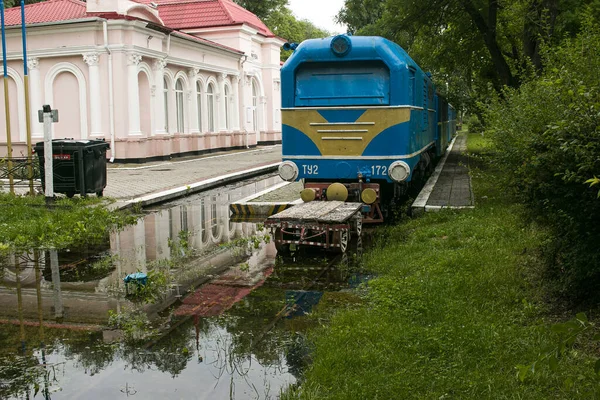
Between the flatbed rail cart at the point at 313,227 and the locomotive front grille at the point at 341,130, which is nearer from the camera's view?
the flatbed rail cart at the point at 313,227

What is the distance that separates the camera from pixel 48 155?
13.5 meters

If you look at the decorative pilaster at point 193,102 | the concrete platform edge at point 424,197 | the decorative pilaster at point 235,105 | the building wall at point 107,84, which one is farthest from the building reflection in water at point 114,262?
the decorative pilaster at point 235,105

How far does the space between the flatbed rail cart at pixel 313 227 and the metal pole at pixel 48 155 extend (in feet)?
19.3

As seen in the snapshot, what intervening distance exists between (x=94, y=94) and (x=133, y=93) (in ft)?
5.00

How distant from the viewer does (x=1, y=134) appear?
28.0 meters

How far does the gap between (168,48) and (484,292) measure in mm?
24536

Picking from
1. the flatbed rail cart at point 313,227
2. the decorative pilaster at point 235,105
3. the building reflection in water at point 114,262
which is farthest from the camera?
the decorative pilaster at point 235,105

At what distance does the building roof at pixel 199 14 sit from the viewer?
3894cm

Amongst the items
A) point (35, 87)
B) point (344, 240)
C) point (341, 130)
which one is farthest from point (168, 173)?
point (344, 240)

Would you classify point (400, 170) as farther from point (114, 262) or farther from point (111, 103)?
point (111, 103)

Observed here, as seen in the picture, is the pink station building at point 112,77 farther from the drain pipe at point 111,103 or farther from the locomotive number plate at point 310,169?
the locomotive number plate at point 310,169

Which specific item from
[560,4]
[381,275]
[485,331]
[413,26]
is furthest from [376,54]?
[413,26]

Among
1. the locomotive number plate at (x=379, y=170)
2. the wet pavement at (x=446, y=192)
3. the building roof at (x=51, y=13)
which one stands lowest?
the wet pavement at (x=446, y=192)

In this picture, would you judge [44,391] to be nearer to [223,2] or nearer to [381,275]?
[381,275]
